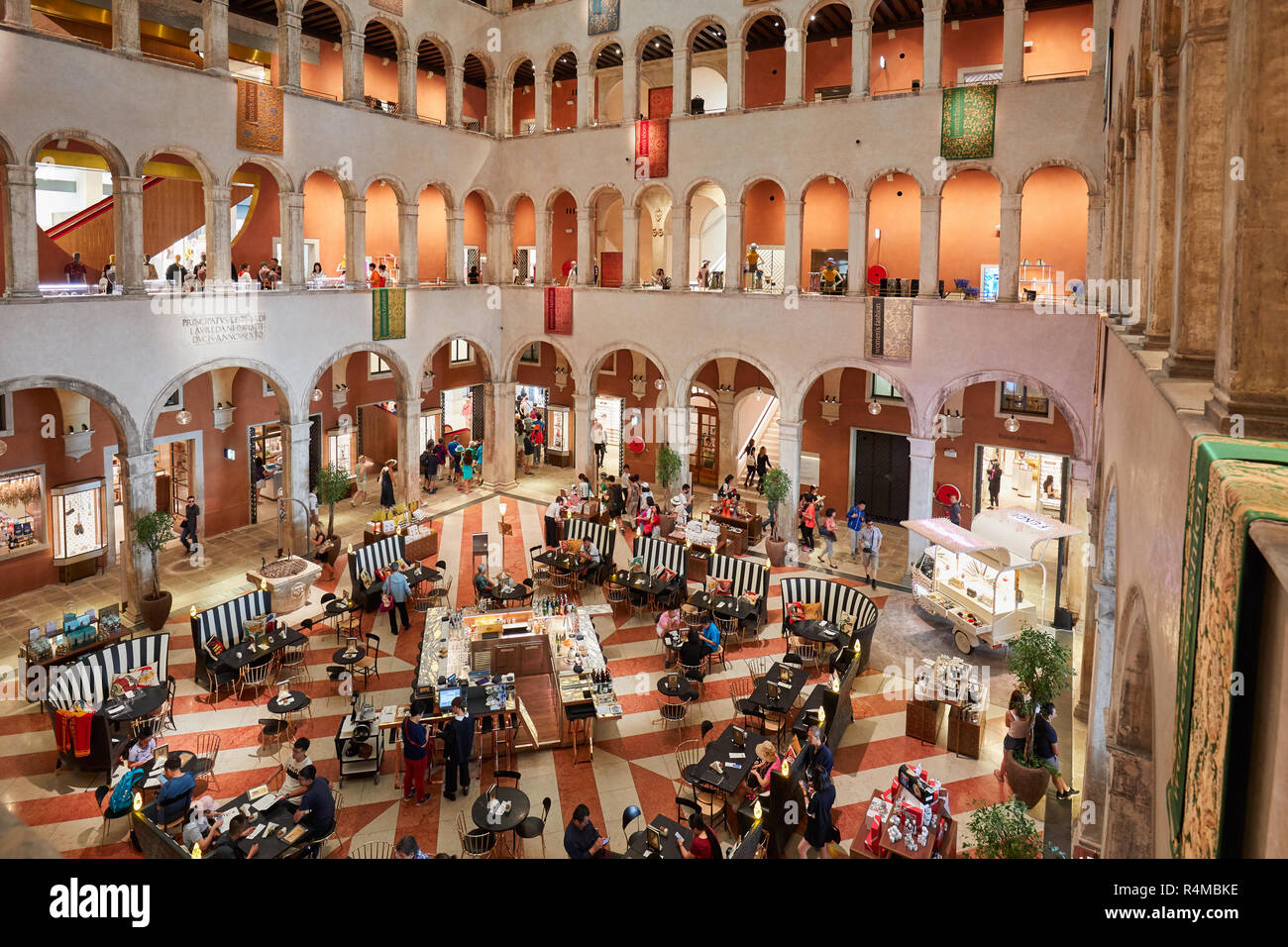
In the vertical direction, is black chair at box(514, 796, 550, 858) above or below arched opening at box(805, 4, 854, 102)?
below

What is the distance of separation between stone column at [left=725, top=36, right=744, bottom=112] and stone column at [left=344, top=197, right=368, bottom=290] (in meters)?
9.64

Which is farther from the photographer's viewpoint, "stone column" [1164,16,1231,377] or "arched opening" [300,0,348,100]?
"arched opening" [300,0,348,100]

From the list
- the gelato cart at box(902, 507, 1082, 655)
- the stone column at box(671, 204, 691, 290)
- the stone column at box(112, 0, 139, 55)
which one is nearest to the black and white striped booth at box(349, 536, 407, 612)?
the stone column at box(671, 204, 691, 290)

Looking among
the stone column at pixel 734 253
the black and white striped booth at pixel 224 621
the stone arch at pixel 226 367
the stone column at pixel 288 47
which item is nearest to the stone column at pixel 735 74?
the stone column at pixel 734 253

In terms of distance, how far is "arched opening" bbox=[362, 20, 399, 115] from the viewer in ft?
80.8

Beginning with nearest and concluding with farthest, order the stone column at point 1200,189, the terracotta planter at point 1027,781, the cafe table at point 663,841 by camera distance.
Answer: the stone column at point 1200,189, the cafe table at point 663,841, the terracotta planter at point 1027,781

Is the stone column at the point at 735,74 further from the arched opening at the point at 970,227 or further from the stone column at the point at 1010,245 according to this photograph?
the stone column at the point at 1010,245

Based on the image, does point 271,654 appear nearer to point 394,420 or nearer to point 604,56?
point 394,420

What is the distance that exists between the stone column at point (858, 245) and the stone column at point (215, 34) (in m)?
14.2

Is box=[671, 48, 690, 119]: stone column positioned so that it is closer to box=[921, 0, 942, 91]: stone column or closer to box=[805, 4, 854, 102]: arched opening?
box=[805, 4, 854, 102]: arched opening

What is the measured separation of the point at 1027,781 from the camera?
11211 mm

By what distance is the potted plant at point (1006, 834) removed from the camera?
818 centimetres
